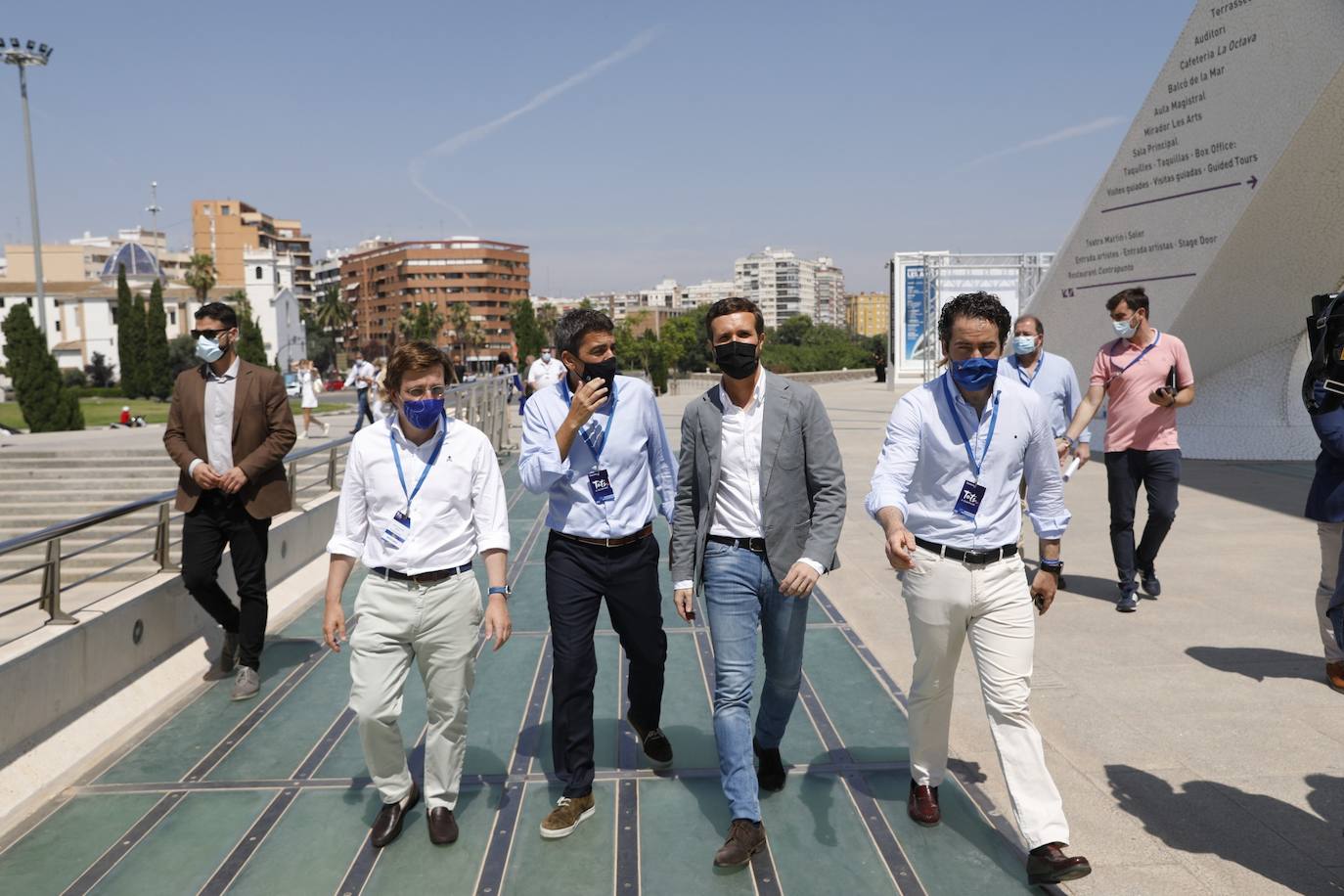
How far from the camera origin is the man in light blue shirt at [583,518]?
3316 mm

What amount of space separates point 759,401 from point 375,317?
5967 inches

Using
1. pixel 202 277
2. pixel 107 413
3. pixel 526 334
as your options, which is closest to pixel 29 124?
pixel 107 413

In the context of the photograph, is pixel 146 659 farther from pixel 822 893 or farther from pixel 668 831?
pixel 822 893

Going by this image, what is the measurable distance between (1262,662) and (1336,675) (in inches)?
Answer: 17.3

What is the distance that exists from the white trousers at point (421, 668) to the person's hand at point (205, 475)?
1717 mm

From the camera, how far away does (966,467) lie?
9.91 feet

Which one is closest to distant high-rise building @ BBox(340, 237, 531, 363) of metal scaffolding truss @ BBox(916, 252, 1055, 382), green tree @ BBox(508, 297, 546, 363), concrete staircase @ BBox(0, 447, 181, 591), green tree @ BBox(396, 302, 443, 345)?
green tree @ BBox(396, 302, 443, 345)

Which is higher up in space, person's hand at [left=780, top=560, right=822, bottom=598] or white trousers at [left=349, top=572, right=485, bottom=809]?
person's hand at [left=780, top=560, right=822, bottom=598]

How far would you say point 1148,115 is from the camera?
39.5ft

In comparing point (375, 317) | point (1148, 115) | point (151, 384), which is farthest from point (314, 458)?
point (375, 317)

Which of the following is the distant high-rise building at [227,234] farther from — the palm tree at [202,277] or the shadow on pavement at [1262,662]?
the shadow on pavement at [1262,662]

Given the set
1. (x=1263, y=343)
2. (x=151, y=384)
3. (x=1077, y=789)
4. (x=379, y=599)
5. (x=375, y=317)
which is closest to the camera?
(x=379, y=599)

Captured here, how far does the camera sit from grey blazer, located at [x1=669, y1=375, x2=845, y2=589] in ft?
10.5

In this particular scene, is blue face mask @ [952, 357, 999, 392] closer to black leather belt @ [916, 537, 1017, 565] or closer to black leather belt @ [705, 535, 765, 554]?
black leather belt @ [916, 537, 1017, 565]
